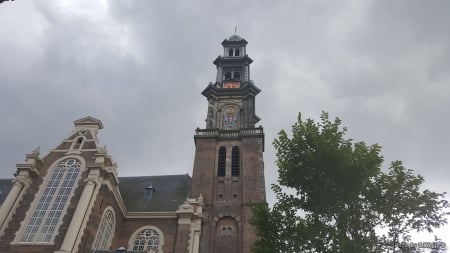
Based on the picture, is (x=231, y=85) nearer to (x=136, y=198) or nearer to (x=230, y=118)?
(x=230, y=118)

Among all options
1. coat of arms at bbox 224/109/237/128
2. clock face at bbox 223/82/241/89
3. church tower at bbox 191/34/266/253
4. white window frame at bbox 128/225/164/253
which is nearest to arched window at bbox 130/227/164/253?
white window frame at bbox 128/225/164/253

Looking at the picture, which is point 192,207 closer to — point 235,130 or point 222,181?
point 222,181

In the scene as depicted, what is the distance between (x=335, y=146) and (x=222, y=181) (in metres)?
18.9

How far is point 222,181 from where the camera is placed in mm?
31156

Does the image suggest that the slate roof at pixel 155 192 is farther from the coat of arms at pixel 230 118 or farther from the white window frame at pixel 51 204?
the coat of arms at pixel 230 118

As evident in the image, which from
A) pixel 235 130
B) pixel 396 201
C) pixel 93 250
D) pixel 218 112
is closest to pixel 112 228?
pixel 93 250

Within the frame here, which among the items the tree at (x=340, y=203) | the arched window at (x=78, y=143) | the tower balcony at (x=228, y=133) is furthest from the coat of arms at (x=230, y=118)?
the tree at (x=340, y=203)

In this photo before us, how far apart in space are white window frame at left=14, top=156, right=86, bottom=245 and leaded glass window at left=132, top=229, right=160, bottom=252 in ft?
22.0

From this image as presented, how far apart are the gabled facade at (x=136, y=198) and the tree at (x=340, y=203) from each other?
122 inches

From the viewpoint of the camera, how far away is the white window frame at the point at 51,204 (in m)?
20.7

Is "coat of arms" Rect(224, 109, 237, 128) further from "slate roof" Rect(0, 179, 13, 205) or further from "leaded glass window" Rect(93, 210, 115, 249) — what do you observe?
→ "slate roof" Rect(0, 179, 13, 205)

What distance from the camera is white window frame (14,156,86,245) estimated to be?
67.8ft

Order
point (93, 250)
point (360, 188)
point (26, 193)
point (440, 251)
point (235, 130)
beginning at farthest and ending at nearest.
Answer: point (235, 130) → point (26, 193) → point (93, 250) → point (360, 188) → point (440, 251)

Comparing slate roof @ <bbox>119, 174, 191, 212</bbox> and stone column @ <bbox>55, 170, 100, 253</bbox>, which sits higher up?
slate roof @ <bbox>119, 174, 191, 212</bbox>
